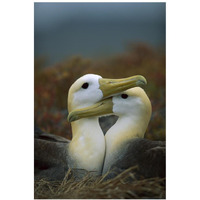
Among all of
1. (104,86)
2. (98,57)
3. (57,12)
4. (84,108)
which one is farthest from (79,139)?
(57,12)

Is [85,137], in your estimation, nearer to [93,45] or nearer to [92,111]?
[92,111]

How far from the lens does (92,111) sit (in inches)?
148

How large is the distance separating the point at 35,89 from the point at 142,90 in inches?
38.2

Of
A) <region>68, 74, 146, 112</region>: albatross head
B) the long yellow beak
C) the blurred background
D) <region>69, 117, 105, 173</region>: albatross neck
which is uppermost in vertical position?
the blurred background

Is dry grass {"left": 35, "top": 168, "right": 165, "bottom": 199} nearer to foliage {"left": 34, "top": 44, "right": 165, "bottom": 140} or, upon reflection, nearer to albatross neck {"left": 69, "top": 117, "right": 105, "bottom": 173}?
albatross neck {"left": 69, "top": 117, "right": 105, "bottom": 173}

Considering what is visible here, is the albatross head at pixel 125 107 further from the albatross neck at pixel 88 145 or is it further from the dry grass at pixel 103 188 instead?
the dry grass at pixel 103 188

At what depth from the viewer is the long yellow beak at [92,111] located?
12.3 ft

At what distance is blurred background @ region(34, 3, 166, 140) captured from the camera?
3.89 metres

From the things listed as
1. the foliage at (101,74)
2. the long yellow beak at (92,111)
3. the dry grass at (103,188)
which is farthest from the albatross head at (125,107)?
the dry grass at (103,188)

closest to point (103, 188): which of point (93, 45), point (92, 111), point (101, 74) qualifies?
point (92, 111)

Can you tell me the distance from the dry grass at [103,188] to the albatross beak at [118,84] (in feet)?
2.24

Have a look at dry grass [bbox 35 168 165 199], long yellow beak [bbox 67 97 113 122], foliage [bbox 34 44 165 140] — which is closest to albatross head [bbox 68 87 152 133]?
long yellow beak [bbox 67 97 113 122]

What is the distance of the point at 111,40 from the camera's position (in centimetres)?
395

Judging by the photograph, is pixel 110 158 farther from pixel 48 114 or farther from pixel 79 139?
pixel 48 114
